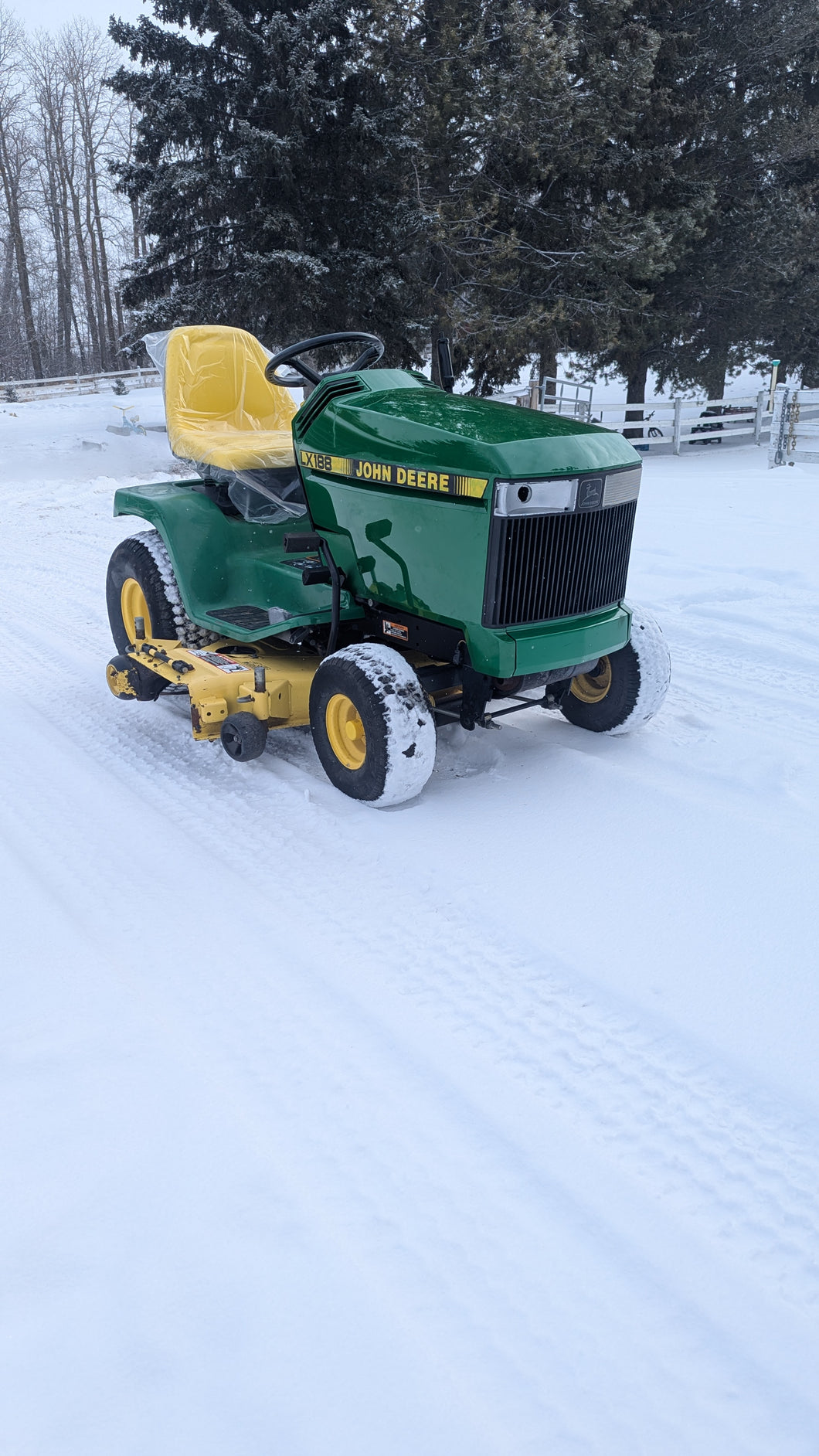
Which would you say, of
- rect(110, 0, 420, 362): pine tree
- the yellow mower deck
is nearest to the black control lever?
the yellow mower deck

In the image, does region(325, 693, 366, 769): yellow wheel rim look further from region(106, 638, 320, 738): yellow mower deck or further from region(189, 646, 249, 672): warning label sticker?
region(189, 646, 249, 672): warning label sticker

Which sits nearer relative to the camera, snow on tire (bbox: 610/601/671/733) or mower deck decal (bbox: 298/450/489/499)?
mower deck decal (bbox: 298/450/489/499)

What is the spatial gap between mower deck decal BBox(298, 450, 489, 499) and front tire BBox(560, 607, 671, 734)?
3.74 feet

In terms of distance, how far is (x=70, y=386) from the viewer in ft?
101

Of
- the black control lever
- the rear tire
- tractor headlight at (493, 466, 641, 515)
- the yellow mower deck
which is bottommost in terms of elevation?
the yellow mower deck

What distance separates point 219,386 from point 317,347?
3.43 ft

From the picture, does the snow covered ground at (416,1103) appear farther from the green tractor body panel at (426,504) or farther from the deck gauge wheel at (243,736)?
the green tractor body panel at (426,504)

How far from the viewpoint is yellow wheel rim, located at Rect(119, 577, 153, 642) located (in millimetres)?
4789

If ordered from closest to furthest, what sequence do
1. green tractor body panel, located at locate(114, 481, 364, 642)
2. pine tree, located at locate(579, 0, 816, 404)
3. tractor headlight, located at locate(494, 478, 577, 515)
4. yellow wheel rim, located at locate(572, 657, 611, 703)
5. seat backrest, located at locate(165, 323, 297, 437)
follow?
tractor headlight, located at locate(494, 478, 577, 515) < yellow wheel rim, located at locate(572, 657, 611, 703) < green tractor body panel, located at locate(114, 481, 364, 642) < seat backrest, located at locate(165, 323, 297, 437) < pine tree, located at locate(579, 0, 816, 404)

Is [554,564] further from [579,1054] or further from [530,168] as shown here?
[530,168]

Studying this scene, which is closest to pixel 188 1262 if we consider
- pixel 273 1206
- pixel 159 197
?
pixel 273 1206

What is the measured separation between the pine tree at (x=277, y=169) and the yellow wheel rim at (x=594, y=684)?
11617mm

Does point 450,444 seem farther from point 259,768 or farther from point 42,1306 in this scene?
point 42,1306

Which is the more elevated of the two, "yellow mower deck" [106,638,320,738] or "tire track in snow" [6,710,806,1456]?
"yellow mower deck" [106,638,320,738]
